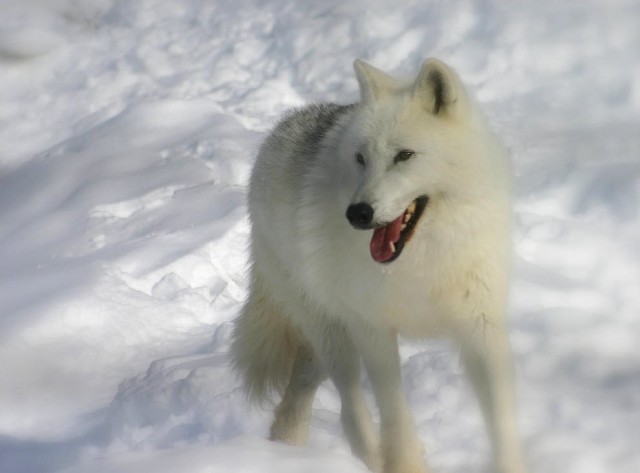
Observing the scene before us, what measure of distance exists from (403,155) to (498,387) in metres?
0.98

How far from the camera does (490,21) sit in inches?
305

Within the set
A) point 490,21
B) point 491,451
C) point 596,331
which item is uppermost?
point 490,21

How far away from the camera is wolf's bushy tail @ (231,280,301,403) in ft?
15.5

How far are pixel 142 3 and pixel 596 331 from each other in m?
6.71

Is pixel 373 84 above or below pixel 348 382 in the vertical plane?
Result: above

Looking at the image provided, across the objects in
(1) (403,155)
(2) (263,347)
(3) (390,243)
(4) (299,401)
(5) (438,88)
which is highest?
(5) (438,88)

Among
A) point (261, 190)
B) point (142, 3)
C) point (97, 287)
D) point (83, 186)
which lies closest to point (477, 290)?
point (261, 190)

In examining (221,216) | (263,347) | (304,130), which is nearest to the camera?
(304,130)

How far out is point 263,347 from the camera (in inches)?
186

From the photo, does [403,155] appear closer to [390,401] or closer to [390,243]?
[390,243]

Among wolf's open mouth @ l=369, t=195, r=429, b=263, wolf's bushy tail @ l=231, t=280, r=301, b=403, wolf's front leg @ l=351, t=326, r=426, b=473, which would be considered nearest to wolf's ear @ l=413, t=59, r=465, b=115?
wolf's open mouth @ l=369, t=195, r=429, b=263

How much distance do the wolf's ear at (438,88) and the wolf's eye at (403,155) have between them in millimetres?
199

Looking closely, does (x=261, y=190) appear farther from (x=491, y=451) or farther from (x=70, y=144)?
(x=70, y=144)

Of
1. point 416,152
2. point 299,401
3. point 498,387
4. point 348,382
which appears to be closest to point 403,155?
point 416,152
